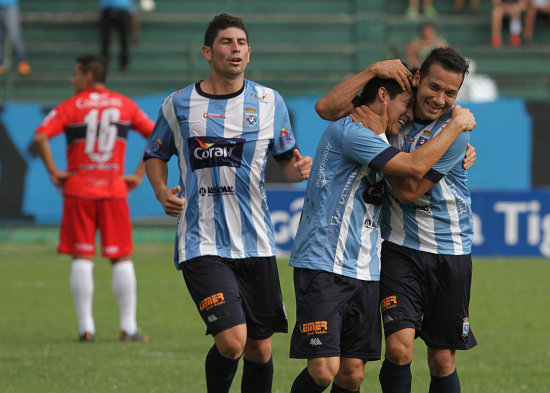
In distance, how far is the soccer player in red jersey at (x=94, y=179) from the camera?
858cm

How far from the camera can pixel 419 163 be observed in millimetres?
4871

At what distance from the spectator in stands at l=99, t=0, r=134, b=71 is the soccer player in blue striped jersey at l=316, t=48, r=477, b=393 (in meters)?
14.3

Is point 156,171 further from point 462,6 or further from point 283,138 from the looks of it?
point 462,6

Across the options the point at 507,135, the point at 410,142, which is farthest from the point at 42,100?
the point at 410,142

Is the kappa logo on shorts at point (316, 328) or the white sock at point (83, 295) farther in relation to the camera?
the white sock at point (83, 295)

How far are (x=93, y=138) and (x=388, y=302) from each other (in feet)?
14.1

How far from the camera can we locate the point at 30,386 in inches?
256

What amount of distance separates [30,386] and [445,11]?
1647cm

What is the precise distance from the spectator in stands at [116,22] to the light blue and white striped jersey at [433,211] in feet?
47.3

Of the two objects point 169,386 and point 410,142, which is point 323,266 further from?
point 169,386

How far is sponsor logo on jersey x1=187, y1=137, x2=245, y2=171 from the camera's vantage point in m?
5.50

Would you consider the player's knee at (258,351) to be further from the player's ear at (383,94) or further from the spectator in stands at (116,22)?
the spectator in stands at (116,22)

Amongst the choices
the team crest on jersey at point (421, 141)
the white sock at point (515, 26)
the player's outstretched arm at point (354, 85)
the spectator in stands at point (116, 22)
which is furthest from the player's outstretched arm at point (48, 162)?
the white sock at point (515, 26)

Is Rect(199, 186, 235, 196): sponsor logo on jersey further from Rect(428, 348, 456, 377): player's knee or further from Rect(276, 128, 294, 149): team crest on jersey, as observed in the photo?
Rect(428, 348, 456, 377): player's knee
